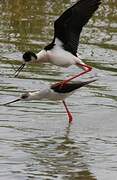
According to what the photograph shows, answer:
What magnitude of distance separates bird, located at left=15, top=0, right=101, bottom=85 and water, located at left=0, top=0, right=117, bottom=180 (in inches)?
24.1

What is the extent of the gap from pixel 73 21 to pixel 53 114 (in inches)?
50.1

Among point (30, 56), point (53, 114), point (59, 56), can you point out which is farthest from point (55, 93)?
point (30, 56)

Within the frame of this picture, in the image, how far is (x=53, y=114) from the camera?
32.3 feet

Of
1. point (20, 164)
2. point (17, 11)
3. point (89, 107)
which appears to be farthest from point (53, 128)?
point (17, 11)

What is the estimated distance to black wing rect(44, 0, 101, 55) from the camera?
32.7 feet

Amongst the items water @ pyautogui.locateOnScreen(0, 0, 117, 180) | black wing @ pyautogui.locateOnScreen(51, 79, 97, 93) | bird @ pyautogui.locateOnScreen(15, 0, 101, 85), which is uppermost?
bird @ pyautogui.locateOnScreen(15, 0, 101, 85)

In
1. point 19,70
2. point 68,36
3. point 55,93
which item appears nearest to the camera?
point 55,93

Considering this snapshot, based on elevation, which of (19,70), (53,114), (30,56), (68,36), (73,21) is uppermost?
Result: (73,21)

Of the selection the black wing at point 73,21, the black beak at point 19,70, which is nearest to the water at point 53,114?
the black beak at point 19,70

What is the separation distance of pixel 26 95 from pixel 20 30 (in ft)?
16.1

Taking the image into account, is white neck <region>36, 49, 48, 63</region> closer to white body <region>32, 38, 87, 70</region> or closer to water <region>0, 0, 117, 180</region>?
white body <region>32, 38, 87, 70</region>

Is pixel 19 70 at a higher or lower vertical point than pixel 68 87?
lower

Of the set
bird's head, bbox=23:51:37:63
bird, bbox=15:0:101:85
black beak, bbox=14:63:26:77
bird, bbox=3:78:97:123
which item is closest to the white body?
bird, bbox=15:0:101:85

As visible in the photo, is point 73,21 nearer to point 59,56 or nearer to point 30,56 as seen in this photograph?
point 59,56
